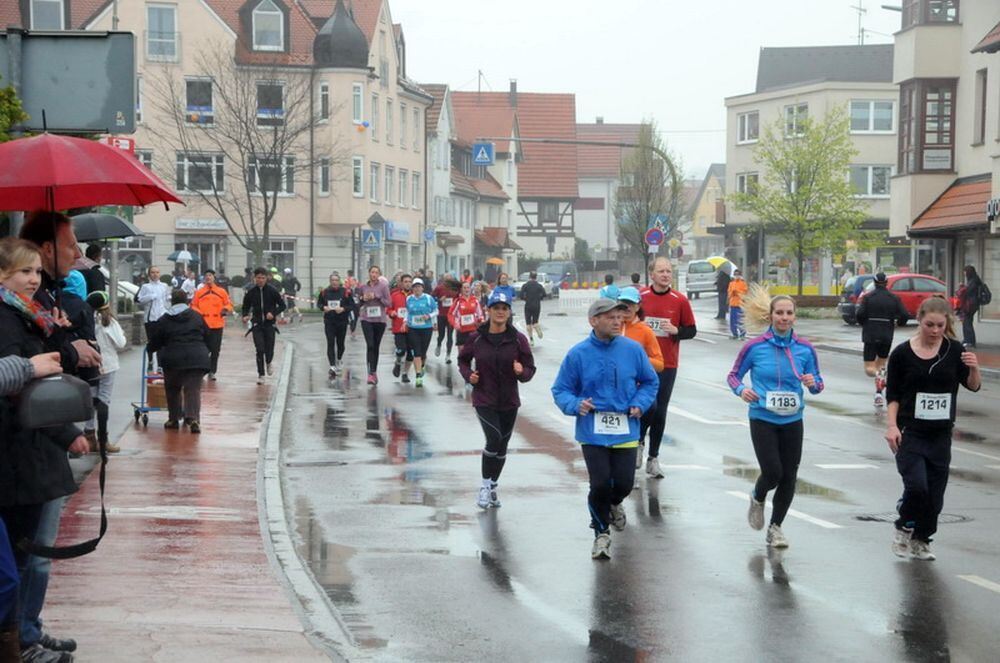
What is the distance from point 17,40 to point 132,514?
12.4ft

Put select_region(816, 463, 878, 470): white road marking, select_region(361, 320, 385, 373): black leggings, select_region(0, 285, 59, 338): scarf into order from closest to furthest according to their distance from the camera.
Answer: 1. select_region(0, 285, 59, 338): scarf
2. select_region(816, 463, 878, 470): white road marking
3. select_region(361, 320, 385, 373): black leggings

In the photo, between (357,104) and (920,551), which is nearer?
(920,551)

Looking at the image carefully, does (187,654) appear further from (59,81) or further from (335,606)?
(59,81)

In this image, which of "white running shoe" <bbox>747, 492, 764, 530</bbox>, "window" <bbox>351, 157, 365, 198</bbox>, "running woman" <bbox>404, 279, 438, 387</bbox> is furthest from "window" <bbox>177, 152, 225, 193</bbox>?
"white running shoe" <bbox>747, 492, 764, 530</bbox>

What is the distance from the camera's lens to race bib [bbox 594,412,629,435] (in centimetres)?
962

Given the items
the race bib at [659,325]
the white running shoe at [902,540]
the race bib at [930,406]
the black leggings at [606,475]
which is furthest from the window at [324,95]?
the race bib at [930,406]

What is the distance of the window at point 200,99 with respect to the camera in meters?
61.6

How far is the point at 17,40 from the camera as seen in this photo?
8.60 meters

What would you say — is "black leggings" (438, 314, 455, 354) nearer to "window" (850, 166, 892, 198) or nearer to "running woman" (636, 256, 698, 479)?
"running woman" (636, 256, 698, 479)

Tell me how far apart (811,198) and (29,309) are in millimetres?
52570

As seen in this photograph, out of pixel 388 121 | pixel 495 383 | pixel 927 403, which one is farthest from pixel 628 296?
pixel 388 121

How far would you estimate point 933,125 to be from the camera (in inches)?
1631

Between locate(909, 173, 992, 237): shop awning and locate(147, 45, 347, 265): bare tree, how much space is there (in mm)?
23526

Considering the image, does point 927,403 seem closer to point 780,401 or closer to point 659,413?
point 780,401
